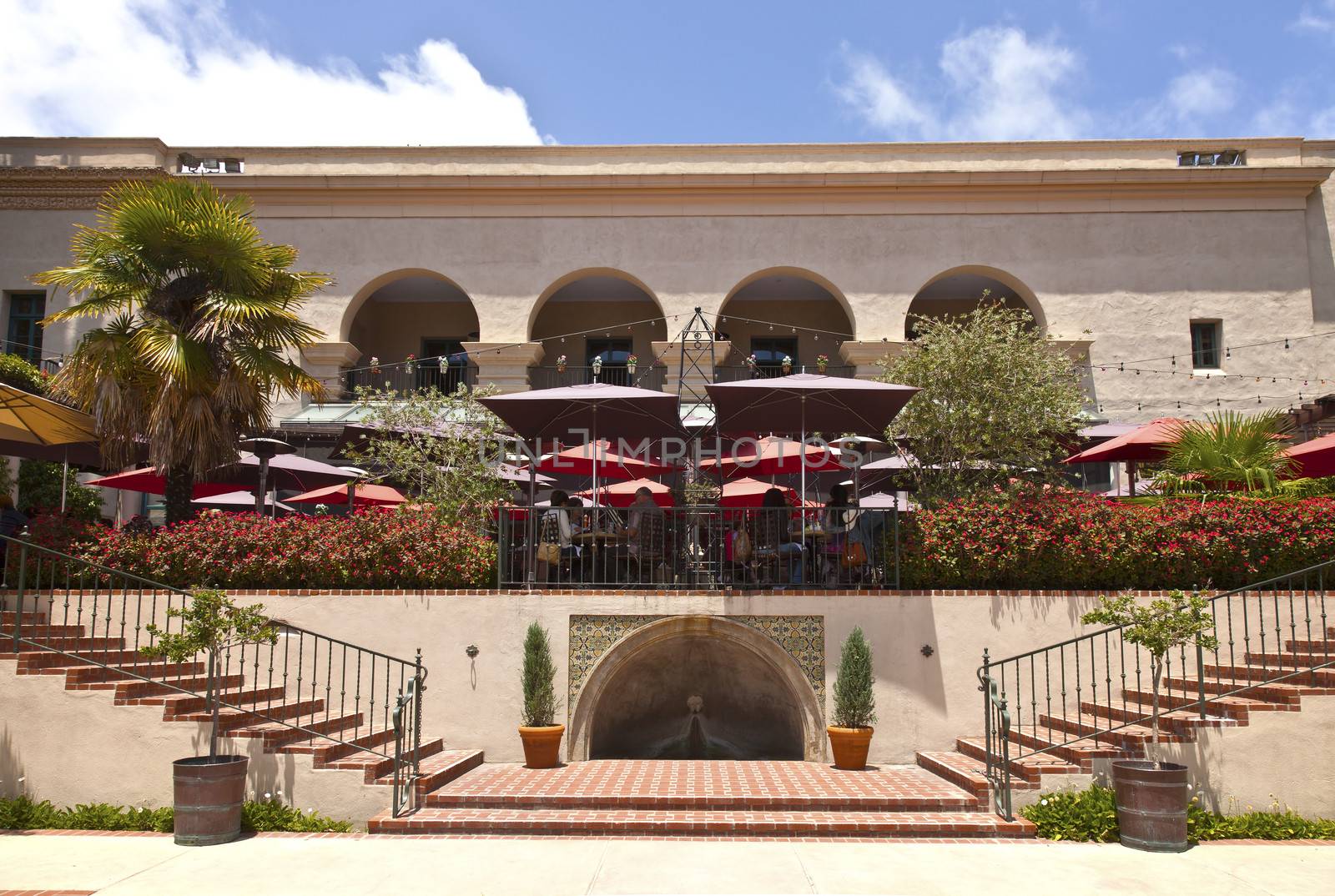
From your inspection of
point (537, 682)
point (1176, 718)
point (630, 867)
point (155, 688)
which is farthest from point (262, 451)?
point (1176, 718)

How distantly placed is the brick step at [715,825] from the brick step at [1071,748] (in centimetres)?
92

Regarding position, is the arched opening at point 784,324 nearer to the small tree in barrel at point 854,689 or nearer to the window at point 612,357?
the window at point 612,357

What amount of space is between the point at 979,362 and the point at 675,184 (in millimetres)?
9308

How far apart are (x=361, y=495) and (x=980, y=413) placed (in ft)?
30.3

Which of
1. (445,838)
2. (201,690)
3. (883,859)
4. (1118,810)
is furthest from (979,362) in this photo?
(201,690)

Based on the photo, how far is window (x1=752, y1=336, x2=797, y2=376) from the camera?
21703 millimetres

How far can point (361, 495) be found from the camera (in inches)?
589

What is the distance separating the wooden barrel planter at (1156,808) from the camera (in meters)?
8.05

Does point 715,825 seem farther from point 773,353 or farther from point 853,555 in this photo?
point 773,353

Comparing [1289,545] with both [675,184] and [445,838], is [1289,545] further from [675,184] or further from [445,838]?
[675,184]

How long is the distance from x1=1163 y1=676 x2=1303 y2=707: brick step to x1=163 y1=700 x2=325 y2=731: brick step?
28.6ft

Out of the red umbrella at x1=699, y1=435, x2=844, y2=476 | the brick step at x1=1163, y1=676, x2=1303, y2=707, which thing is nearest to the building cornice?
the red umbrella at x1=699, y1=435, x2=844, y2=476

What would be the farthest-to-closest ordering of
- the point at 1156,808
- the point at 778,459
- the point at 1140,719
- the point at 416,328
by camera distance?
the point at 416,328
the point at 778,459
the point at 1140,719
the point at 1156,808

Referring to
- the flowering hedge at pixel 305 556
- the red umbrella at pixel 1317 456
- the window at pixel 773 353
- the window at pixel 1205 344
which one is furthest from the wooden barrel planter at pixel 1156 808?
the window at pixel 773 353
